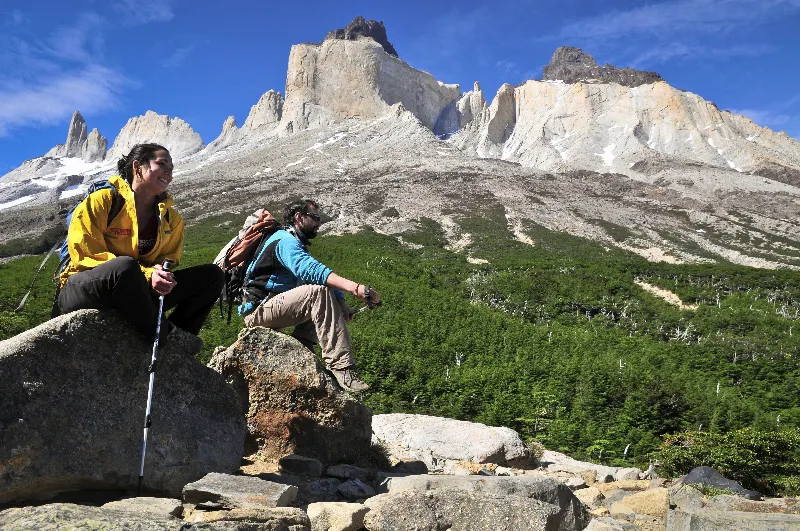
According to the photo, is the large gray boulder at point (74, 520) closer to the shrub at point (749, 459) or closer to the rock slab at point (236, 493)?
the rock slab at point (236, 493)

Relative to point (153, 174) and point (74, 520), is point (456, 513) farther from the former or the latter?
point (153, 174)

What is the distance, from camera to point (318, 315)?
5.48 metres

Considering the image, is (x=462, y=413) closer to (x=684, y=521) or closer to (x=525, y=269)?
(x=684, y=521)

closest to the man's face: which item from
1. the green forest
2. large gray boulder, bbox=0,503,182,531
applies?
large gray boulder, bbox=0,503,182,531

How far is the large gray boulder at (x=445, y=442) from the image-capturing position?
6590 mm

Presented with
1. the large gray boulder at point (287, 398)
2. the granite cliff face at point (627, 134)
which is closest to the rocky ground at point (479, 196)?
the granite cliff face at point (627, 134)

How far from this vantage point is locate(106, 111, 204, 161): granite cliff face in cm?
17350

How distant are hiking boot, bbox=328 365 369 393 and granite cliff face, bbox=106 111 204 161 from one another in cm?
17352

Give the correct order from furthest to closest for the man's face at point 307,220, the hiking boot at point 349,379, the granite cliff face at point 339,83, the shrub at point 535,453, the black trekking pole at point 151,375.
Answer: the granite cliff face at point 339,83 < the shrub at point 535,453 < the man's face at point 307,220 < the hiking boot at point 349,379 < the black trekking pole at point 151,375

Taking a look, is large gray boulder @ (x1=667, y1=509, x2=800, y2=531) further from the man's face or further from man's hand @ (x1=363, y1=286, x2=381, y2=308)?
the man's face

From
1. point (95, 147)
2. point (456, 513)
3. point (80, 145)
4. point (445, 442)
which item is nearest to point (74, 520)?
point (456, 513)

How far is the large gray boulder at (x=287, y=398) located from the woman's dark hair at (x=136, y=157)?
1712 millimetres

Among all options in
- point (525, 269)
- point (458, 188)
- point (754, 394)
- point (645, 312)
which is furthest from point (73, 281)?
point (458, 188)

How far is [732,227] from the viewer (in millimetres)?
66688
